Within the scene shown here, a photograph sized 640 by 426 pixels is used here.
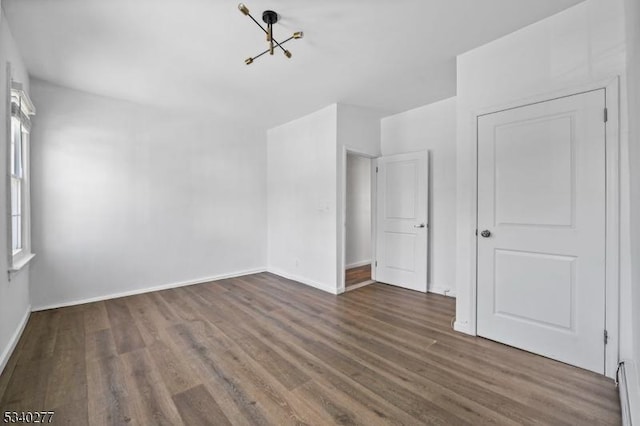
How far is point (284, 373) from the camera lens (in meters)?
2.11

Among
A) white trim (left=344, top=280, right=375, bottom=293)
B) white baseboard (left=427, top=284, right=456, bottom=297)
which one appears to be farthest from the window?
white baseboard (left=427, top=284, right=456, bottom=297)

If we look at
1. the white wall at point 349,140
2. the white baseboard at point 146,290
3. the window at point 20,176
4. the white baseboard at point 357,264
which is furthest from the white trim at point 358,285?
the window at point 20,176

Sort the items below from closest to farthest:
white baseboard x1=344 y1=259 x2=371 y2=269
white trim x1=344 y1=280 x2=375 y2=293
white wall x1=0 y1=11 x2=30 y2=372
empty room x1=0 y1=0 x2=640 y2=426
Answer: empty room x1=0 y1=0 x2=640 y2=426, white wall x1=0 y1=11 x2=30 y2=372, white trim x1=344 y1=280 x2=375 y2=293, white baseboard x1=344 y1=259 x2=371 y2=269

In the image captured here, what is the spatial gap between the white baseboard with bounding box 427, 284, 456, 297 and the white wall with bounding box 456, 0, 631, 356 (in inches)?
44.8

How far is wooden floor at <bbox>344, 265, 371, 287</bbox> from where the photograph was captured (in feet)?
15.0

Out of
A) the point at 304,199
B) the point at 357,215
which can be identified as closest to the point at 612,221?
the point at 304,199

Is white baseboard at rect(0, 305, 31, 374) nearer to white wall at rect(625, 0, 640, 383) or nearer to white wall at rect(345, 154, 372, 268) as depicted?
white wall at rect(625, 0, 640, 383)

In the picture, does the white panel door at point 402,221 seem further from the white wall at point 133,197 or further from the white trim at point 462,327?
the white wall at point 133,197

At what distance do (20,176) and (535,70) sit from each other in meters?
4.87

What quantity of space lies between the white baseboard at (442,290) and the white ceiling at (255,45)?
2579mm

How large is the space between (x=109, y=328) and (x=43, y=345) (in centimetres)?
48

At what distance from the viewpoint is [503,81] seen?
2484mm

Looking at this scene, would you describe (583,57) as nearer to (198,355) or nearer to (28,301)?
(198,355)

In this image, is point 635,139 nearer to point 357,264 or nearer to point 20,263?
point 357,264
